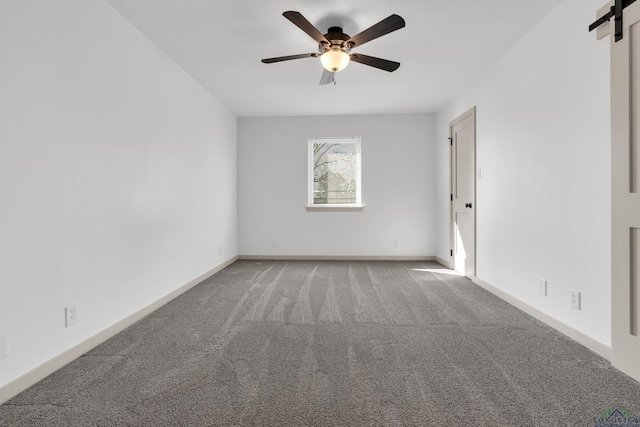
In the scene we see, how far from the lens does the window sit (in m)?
5.88

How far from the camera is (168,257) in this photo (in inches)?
133

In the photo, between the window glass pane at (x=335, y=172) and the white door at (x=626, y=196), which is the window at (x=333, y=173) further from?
the white door at (x=626, y=196)

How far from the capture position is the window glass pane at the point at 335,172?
588 centimetres

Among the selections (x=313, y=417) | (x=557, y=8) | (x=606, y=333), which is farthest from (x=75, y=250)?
(x=557, y=8)

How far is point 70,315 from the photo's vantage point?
2.08 m

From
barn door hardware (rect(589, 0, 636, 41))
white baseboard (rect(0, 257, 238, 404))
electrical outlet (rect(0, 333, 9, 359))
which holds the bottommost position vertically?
white baseboard (rect(0, 257, 238, 404))

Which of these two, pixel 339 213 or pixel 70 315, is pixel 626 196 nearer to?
pixel 70 315

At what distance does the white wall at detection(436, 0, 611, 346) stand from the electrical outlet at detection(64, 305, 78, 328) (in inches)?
130

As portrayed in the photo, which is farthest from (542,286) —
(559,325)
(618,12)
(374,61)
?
(374,61)

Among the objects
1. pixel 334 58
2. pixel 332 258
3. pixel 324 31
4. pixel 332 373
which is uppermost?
pixel 324 31

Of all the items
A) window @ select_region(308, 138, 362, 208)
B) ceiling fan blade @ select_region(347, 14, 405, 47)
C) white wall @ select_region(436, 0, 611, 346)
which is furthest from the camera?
window @ select_region(308, 138, 362, 208)

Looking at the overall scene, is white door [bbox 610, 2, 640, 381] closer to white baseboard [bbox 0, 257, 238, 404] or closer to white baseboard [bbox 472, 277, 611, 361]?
white baseboard [bbox 472, 277, 611, 361]

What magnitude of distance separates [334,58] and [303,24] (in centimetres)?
47

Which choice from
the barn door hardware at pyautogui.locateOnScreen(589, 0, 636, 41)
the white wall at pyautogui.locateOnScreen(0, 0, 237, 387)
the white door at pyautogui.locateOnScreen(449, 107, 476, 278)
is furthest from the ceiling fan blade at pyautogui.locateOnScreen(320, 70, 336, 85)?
the barn door hardware at pyautogui.locateOnScreen(589, 0, 636, 41)
